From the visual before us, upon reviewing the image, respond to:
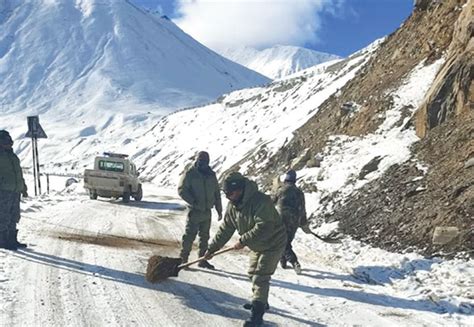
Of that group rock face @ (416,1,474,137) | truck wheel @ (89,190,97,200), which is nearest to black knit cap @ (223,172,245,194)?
rock face @ (416,1,474,137)

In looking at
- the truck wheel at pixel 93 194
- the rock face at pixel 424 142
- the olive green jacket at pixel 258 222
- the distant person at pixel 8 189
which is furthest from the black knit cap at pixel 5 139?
the truck wheel at pixel 93 194

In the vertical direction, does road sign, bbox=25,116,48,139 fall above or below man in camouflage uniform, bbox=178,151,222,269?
above

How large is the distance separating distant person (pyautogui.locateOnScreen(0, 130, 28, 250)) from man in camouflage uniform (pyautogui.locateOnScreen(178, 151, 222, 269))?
299 centimetres

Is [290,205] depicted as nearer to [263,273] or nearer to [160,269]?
[160,269]

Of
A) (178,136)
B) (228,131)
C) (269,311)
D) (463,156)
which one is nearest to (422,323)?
(269,311)

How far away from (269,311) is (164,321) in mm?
1376

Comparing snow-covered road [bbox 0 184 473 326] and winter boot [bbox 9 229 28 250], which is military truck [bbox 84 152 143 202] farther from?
winter boot [bbox 9 229 28 250]

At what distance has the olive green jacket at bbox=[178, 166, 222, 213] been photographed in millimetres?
8875

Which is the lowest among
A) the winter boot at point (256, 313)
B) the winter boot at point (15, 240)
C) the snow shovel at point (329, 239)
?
the winter boot at point (256, 313)

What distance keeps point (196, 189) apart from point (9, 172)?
10.9 feet

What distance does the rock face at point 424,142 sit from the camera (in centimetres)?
1002

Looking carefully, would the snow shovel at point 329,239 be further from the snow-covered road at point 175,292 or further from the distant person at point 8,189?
the distant person at point 8,189

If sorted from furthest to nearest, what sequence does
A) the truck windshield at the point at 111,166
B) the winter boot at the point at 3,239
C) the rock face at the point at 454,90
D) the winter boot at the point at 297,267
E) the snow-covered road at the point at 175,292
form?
the truck windshield at the point at 111,166 < the rock face at the point at 454,90 < the winter boot at the point at 3,239 < the winter boot at the point at 297,267 < the snow-covered road at the point at 175,292

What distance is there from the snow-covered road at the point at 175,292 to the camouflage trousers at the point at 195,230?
376mm
